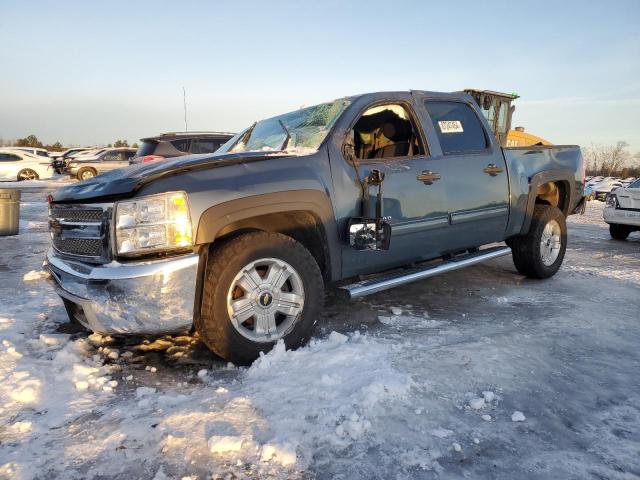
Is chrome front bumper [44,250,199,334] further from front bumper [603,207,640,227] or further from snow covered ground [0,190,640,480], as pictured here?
front bumper [603,207,640,227]

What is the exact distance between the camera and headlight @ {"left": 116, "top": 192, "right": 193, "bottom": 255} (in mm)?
2682

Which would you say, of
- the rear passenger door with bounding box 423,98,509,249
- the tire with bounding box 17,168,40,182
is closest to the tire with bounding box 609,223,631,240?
the rear passenger door with bounding box 423,98,509,249

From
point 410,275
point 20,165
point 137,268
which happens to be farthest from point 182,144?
point 20,165

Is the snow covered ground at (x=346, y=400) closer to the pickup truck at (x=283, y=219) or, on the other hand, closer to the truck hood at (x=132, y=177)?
the pickup truck at (x=283, y=219)

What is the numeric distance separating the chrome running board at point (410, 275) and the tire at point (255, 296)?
297 mm

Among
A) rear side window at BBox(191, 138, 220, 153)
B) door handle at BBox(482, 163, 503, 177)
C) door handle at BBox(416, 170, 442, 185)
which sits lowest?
door handle at BBox(416, 170, 442, 185)

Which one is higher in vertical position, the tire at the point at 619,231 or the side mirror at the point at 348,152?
the side mirror at the point at 348,152

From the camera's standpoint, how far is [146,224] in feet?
8.79

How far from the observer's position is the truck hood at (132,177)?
2.71m

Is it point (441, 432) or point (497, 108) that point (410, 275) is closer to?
point (441, 432)

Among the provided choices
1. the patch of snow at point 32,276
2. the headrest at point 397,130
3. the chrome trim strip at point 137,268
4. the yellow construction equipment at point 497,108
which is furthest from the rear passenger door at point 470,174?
the yellow construction equipment at point 497,108

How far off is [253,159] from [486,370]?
1976mm

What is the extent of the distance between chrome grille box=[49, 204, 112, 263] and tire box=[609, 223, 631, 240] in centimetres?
943

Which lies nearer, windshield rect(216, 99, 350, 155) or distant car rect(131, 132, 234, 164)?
windshield rect(216, 99, 350, 155)
